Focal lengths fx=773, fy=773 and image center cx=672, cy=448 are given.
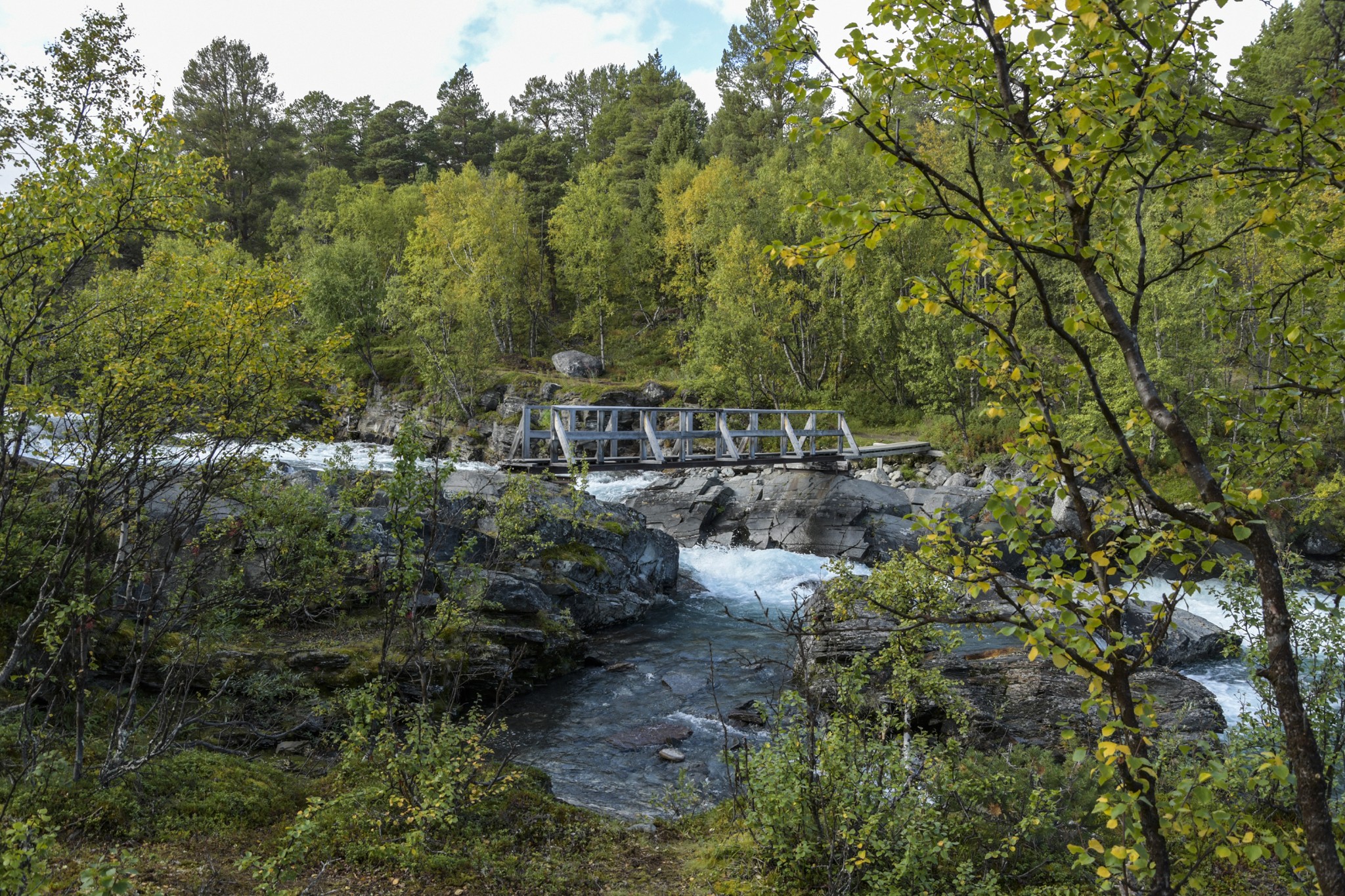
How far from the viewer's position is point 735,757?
5.63 meters

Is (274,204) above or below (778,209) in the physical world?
above

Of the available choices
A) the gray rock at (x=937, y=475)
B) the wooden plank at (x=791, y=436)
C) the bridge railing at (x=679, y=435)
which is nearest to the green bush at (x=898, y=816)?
the bridge railing at (x=679, y=435)

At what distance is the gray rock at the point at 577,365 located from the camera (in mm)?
36938

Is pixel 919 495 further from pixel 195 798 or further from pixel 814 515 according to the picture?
pixel 195 798

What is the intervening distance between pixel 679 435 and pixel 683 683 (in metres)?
10.6

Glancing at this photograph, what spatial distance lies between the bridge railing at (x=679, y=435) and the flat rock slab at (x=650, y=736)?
658 cm

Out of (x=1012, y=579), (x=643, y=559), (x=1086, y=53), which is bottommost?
(x=643, y=559)

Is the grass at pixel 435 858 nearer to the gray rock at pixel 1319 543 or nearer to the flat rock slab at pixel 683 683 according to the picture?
the flat rock slab at pixel 683 683

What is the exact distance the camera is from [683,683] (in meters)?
11.7

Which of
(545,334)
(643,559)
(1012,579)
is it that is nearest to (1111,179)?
(1012,579)

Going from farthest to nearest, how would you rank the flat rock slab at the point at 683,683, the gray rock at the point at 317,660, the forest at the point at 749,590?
the flat rock slab at the point at 683,683
the gray rock at the point at 317,660
the forest at the point at 749,590

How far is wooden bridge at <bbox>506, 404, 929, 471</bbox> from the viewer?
1736 centimetres

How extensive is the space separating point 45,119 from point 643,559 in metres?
12.2

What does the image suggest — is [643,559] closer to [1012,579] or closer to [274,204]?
[1012,579]
